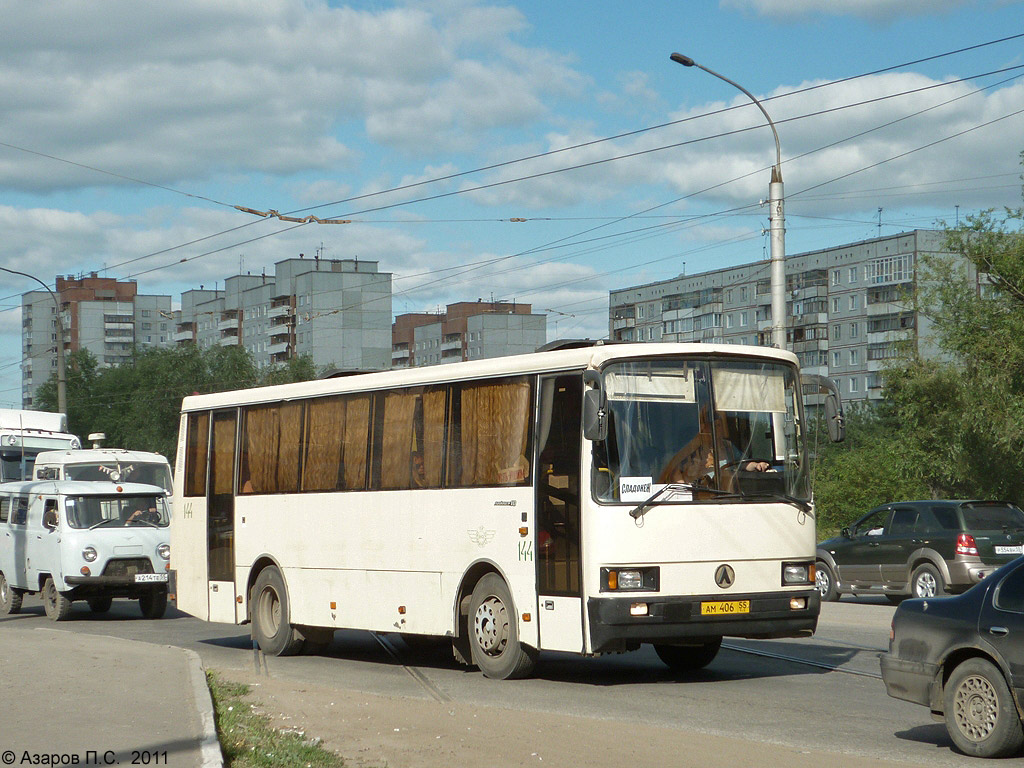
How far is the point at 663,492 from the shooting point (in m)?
12.0

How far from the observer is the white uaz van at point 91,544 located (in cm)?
2344

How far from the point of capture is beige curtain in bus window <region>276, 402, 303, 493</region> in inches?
640

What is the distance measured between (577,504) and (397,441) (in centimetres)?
310

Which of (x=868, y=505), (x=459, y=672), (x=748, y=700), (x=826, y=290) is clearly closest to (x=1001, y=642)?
(x=748, y=700)

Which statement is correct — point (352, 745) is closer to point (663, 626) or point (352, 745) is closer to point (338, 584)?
point (663, 626)

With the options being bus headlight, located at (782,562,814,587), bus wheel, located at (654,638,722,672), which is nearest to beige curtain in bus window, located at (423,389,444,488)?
bus wheel, located at (654,638,722,672)

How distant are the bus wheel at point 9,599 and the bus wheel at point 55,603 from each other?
1700 mm

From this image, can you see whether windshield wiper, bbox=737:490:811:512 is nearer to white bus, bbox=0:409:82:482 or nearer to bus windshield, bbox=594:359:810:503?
bus windshield, bbox=594:359:810:503

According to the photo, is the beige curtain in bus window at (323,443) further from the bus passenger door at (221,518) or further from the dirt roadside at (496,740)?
the dirt roadside at (496,740)

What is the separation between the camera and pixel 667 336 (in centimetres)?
12000

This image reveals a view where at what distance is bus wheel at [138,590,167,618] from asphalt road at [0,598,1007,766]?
482cm

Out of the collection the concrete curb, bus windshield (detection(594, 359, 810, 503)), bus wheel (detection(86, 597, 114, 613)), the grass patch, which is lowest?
bus wheel (detection(86, 597, 114, 613))

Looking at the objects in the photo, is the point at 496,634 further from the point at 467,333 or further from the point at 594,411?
the point at 467,333

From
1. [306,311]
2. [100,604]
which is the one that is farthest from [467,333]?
[100,604]
